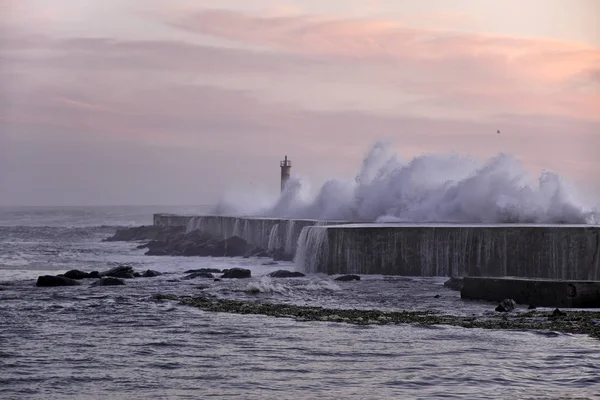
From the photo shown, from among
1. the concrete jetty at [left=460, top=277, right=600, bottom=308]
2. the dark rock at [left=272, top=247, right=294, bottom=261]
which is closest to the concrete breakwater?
the dark rock at [left=272, top=247, right=294, bottom=261]

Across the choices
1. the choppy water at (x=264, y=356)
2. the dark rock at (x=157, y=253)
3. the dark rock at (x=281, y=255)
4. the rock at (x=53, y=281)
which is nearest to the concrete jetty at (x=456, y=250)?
the dark rock at (x=281, y=255)

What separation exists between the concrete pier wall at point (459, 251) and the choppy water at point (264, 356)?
18.3 ft

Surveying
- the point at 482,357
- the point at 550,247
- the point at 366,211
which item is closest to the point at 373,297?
the point at 550,247

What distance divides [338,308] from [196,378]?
7389 mm

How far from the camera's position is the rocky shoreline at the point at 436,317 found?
47.5 feet

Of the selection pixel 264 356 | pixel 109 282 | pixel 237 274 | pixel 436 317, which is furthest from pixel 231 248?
pixel 264 356

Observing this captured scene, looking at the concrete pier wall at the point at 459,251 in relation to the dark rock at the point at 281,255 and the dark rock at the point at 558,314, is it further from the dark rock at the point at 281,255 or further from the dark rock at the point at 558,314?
the dark rock at the point at 558,314

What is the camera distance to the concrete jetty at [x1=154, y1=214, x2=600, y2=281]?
23.5 metres

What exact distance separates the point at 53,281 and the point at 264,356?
12363 millimetres

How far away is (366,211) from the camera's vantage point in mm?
43062

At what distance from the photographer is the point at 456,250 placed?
82.4ft

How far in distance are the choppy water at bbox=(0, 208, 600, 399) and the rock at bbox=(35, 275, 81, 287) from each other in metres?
3.41

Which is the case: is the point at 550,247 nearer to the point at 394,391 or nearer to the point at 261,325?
the point at 261,325

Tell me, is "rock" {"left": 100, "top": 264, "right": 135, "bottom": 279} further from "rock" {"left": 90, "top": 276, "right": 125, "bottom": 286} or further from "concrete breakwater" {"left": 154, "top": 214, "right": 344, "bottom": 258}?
"concrete breakwater" {"left": 154, "top": 214, "right": 344, "bottom": 258}
